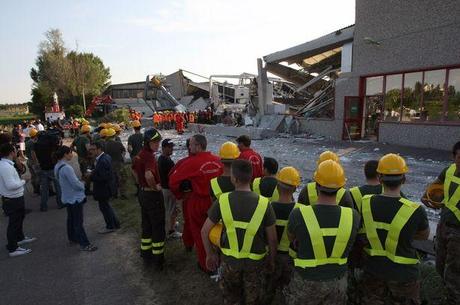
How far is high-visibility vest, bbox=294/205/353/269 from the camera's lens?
2.56 metres

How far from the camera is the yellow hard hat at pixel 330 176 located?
8.43 feet

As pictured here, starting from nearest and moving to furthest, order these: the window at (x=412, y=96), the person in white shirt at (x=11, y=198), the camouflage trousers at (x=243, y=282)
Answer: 1. the camouflage trousers at (x=243, y=282)
2. the person in white shirt at (x=11, y=198)
3. the window at (x=412, y=96)

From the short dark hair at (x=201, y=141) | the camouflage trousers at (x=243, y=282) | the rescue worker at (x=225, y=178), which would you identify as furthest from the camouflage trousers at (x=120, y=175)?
the camouflage trousers at (x=243, y=282)

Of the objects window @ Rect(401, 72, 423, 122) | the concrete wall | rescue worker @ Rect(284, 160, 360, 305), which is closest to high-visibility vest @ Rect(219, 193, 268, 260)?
rescue worker @ Rect(284, 160, 360, 305)

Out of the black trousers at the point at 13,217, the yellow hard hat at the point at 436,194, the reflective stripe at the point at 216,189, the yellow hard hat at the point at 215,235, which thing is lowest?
the black trousers at the point at 13,217

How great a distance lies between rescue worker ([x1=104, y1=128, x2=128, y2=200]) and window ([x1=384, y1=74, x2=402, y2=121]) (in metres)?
11.3

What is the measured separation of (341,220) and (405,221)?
529mm

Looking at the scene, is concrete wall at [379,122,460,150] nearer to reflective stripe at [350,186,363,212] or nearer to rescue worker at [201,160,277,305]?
reflective stripe at [350,186,363,212]

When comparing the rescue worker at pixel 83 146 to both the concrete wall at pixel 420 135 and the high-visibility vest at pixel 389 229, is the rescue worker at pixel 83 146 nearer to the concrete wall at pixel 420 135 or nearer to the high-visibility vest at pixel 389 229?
the high-visibility vest at pixel 389 229

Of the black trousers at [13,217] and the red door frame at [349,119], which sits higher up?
the red door frame at [349,119]

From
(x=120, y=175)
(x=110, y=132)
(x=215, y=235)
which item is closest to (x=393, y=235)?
(x=215, y=235)

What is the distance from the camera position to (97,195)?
6.33 m

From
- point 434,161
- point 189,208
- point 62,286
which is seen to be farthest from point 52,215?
point 434,161

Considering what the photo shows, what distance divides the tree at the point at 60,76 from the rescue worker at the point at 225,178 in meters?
Result: 49.7
